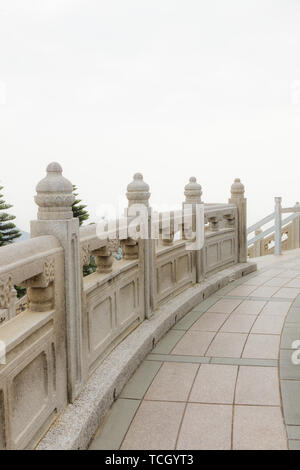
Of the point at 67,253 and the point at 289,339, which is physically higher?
the point at 67,253

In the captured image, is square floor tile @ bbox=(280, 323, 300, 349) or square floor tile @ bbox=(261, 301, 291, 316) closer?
square floor tile @ bbox=(280, 323, 300, 349)

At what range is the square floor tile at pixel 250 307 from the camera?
20.4 feet

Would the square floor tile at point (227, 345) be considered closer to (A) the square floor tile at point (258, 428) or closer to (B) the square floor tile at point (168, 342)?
(B) the square floor tile at point (168, 342)

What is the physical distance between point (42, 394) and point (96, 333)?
3.27ft

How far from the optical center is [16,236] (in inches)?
952

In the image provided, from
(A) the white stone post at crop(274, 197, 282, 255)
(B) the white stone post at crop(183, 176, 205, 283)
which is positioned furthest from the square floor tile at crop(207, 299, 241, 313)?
(A) the white stone post at crop(274, 197, 282, 255)

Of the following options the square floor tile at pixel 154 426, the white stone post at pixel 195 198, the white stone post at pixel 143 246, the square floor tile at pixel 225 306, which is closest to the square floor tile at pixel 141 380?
the square floor tile at pixel 154 426

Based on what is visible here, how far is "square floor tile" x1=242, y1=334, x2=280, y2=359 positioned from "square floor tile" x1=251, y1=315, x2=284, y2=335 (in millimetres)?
166

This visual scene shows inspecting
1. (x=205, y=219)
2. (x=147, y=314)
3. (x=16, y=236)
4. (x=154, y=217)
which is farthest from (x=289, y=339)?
(x=16, y=236)

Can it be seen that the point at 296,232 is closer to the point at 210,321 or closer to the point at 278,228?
the point at 278,228

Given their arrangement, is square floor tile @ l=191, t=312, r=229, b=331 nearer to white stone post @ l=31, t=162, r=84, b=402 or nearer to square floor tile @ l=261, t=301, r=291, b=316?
square floor tile @ l=261, t=301, r=291, b=316

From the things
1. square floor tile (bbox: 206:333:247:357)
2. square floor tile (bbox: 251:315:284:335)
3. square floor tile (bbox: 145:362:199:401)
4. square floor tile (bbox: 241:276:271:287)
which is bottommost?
square floor tile (bbox: 145:362:199:401)

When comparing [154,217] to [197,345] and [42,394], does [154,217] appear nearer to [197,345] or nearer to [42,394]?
[197,345]

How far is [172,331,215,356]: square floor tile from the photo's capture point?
4902mm
